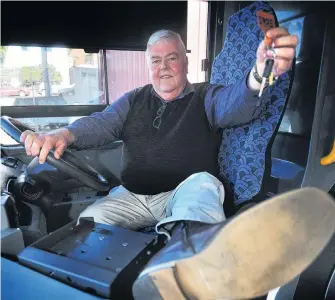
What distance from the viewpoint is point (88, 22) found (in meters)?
1.78

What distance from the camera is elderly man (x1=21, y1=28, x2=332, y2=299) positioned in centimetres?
63

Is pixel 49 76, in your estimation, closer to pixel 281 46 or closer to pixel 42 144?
pixel 42 144

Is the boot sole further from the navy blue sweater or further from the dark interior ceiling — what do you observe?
the dark interior ceiling

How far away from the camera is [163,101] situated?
4.37 feet

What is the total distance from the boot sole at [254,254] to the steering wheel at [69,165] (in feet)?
1.40

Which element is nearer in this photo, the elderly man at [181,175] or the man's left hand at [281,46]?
the elderly man at [181,175]

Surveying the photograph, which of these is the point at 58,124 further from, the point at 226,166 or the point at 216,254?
the point at 216,254

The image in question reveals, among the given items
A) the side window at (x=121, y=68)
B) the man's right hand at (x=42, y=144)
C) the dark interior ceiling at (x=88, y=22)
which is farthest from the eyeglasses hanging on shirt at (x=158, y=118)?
the dark interior ceiling at (x=88, y=22)

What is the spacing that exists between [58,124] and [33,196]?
73cm

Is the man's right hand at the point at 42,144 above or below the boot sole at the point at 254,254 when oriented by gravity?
above

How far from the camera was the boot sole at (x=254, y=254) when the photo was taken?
61 centimetres

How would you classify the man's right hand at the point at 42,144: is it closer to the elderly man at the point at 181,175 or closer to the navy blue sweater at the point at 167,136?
the elderly man at the point at 181,175

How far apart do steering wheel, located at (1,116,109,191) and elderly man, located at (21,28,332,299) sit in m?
0.03

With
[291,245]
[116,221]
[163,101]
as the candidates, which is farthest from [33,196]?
[291,245]
